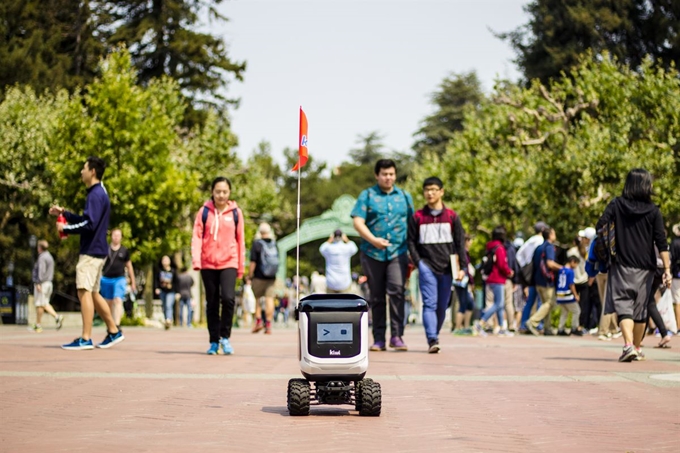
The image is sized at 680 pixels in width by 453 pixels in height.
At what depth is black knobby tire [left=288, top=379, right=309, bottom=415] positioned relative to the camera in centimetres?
706

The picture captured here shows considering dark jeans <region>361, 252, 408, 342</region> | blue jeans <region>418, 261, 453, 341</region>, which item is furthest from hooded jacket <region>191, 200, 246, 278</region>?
blue jeans <region>418, 261, 453, 341</region>

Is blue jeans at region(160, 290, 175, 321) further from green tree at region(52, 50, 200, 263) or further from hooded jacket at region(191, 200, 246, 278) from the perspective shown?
hooded jacket at region(191, 200, 246, 278)

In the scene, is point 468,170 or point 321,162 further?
point 321,162

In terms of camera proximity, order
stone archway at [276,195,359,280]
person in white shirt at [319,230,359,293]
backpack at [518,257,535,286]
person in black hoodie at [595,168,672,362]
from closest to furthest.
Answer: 1. person in black hoodie at [595,168,672,362]
2. person in white shirt at [319,230,359,293]
3. backpack at [518,257,535,286]
4. stone archway at [276,195,359,280]

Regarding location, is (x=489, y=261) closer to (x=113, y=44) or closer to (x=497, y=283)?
(x=497, y=283)

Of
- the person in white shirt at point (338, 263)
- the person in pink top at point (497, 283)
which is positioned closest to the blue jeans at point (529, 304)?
the person in pink top at point (497, 283)

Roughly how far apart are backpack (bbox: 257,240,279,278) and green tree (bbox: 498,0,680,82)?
3311cm

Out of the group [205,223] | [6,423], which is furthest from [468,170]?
[6,423]

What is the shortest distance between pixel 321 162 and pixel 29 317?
6552cm

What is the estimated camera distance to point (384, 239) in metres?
13.0

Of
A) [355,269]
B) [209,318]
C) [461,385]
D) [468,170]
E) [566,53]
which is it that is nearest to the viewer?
[461,385]

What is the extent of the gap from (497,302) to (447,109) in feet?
220

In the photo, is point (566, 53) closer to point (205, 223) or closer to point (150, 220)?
point (150, 220)

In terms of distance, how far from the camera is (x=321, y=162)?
323ft
